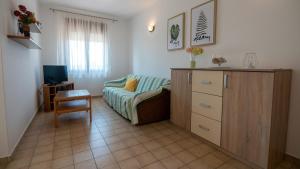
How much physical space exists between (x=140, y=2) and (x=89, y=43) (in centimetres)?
199

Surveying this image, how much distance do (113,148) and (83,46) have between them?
3.62m

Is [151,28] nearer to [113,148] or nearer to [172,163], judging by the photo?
[113,148]

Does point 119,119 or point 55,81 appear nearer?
point 119,119

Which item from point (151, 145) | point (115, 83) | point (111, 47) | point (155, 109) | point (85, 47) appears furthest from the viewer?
point (111, 47)

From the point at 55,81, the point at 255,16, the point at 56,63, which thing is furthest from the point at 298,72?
the point at 56,63

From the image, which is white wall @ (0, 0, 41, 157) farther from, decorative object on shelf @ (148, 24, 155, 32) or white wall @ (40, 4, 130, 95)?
decorative object on shelf @ (148, 24, 155, 32)

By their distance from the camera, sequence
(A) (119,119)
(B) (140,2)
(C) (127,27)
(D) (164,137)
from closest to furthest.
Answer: (D) (164,137) < (A) (119,119) < (B) (140,2) < (C) (127,27)

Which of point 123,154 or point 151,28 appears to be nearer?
point 123,154

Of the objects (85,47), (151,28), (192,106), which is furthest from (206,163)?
(85,47)

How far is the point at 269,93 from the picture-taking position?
148 centimetres

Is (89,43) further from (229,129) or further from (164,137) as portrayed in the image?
(229,129)

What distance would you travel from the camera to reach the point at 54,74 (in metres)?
3.94

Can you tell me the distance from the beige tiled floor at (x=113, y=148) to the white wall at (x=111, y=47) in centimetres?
215

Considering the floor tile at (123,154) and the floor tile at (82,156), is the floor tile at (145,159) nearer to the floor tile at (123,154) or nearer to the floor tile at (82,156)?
the floor tile at (123,154)
